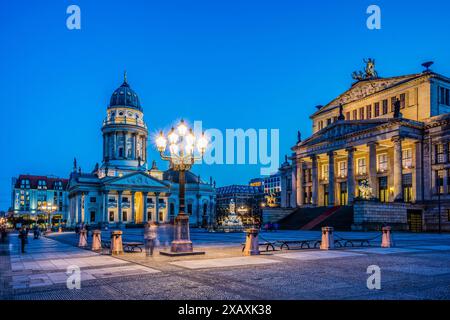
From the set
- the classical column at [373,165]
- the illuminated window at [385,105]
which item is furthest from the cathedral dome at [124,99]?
the classical column at [373,165]

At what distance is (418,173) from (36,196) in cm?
14216

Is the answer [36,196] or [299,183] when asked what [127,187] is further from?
[36,196]

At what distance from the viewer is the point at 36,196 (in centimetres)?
15662

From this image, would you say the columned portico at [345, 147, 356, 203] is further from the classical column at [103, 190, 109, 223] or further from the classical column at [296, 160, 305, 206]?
the classical column at [103, 190, 109, 223]

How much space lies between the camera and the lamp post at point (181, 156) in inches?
798

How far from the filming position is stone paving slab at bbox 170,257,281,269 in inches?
632

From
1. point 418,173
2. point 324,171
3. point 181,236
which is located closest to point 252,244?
point 181,236

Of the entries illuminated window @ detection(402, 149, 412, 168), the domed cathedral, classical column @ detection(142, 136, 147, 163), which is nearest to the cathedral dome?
the domed cathedral

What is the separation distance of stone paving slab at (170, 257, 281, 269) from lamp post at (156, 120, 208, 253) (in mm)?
2723

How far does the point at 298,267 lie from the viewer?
1548 cm

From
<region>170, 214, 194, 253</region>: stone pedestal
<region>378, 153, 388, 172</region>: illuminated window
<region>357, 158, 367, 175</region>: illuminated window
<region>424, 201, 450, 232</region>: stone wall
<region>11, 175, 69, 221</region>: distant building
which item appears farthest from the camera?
<region>11, 175, 69, 221</region>: distant building
